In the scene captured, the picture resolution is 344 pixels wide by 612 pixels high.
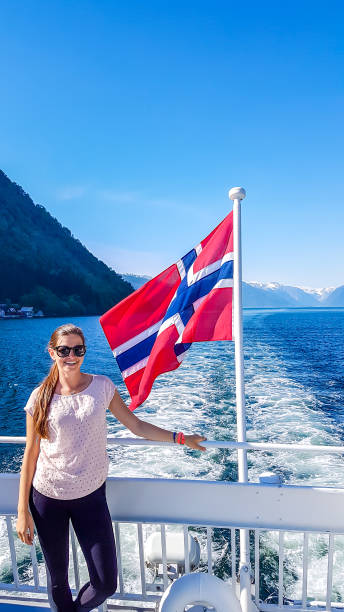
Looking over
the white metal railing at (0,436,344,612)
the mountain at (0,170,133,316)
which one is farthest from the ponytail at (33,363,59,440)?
the mountain at (0,170,133,316)

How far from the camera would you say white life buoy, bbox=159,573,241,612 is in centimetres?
164

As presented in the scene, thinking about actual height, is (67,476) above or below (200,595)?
above

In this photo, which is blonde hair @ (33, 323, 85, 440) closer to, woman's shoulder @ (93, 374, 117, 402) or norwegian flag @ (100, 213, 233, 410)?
woman's shoulder @ (93, 374, 117, 402)

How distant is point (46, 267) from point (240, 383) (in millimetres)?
76836

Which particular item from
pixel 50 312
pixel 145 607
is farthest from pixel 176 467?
pixel 50 312

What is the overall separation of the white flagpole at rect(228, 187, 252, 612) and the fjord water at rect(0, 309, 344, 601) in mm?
2186

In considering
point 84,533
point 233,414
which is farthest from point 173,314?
point 233,414

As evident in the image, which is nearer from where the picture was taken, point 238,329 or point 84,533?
point 84,533

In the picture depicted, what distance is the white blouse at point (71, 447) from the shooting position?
61.2 inches

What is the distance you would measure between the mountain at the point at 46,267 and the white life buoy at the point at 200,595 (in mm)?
66268

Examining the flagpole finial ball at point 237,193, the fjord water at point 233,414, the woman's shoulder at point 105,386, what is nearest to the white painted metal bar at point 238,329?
the flagpole finial ball at point 237,193

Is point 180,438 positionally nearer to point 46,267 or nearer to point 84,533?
point 84,533

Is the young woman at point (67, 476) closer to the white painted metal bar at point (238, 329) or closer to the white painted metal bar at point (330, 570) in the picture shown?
the white painted metal bar at point (238, 329)

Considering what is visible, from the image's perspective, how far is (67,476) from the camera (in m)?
1.55
